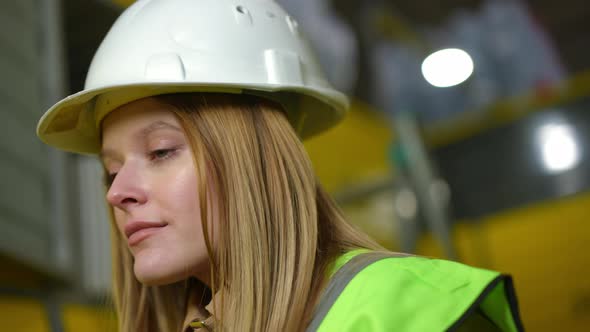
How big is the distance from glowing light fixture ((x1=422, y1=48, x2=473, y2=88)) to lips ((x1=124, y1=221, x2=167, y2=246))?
279cm

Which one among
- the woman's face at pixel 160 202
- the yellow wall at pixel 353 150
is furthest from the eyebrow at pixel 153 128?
the yellow wall at pixel 353 150

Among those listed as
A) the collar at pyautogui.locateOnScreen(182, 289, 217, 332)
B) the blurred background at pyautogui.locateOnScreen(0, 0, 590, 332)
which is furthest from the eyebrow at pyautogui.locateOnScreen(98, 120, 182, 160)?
the blurred background at pyautogui.locateOnScreen(0, 0, 590, 332)

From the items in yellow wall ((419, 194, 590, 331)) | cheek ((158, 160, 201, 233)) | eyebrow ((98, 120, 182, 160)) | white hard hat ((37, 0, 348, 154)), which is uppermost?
white hard hat ((37, 0, 348, 154))

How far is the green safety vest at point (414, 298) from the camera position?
2.89 feet

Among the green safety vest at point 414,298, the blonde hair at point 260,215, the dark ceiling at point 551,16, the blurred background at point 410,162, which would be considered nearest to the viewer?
the green safety vest at point 414,298

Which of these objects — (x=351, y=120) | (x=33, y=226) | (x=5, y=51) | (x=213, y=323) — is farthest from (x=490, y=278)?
(x=351, y=120)

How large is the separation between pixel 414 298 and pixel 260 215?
0.28m

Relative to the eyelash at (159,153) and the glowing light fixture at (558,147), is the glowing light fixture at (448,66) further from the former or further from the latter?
the eyelash at (159,153)

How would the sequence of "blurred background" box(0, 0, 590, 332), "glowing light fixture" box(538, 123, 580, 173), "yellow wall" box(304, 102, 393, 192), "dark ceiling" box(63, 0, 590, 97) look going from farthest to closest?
"dark ceiling" box(63, 0, 590, 97) → "yellow wall" box(304, 102, 393, 192) → "glowing light fixture" box(538, 123, 580, 173) → "blurred background" box(0, 0, 590, 332)

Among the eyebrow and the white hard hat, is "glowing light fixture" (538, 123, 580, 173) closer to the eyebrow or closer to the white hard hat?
the white hard hat

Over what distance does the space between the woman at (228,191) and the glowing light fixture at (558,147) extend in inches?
90.4

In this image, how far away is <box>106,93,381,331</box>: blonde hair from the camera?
3.44 feet

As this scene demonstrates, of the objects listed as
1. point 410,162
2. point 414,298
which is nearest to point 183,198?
point 414,298

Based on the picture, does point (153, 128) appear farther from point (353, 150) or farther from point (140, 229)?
point (353, 150)
